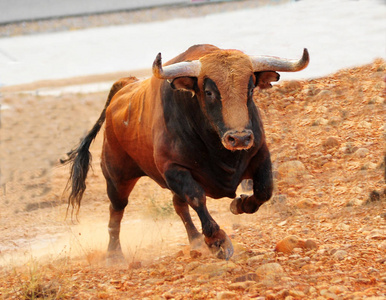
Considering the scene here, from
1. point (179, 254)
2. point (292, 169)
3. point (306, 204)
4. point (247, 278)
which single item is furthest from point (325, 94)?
point (247, 278)

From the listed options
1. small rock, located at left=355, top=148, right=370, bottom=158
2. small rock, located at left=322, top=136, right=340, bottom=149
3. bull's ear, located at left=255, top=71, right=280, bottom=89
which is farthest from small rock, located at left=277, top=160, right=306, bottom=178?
bull's ear, located at left=255, top=71, right=280, bottom=89

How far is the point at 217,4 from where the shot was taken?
655 inches

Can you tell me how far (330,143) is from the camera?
971 centimetres

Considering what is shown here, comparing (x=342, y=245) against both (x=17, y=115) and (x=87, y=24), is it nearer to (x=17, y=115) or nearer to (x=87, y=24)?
(x=17, y=115)

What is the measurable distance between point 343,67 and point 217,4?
5511mm

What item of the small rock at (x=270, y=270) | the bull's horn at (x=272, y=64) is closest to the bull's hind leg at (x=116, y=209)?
the bull's horn at (x=272, y=64)

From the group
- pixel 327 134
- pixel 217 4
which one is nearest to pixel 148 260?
pixel 327 134

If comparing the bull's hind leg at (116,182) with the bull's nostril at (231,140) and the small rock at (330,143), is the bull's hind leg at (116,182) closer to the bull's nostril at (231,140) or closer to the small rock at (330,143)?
the bull's nostril at (231,140)

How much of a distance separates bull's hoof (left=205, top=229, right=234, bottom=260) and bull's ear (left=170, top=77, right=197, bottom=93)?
4.13 feet

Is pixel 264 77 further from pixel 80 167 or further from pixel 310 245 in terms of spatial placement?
pixel 80 167

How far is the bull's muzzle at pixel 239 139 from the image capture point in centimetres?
531

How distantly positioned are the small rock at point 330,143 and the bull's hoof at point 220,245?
4371mm

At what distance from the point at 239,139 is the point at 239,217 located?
132 inches

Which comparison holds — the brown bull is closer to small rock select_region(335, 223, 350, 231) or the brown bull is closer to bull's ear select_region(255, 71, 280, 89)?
bull's ear select_region(255, 71, 280, 89)
